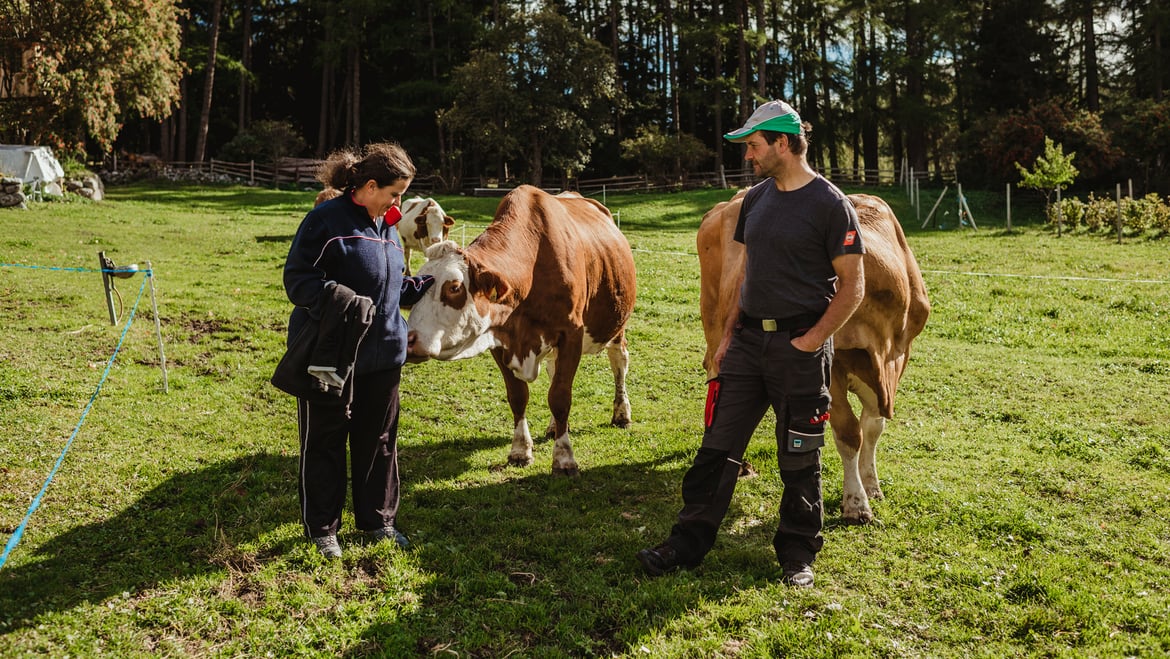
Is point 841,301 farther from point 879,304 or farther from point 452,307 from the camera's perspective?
point 452,307

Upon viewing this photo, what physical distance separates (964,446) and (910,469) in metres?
0.92

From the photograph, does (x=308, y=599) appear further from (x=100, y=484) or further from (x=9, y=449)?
(x=9, y=449)

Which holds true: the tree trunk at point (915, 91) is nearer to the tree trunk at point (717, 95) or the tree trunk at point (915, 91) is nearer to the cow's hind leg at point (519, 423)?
the tree trunk at point (717, 95)

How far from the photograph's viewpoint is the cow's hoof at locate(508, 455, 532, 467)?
6.25 metres

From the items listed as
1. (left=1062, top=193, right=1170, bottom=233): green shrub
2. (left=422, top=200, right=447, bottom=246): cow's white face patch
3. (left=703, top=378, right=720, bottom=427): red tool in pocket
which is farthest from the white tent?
(left=1062, top=193, right=1170, bottom=233): green shrub

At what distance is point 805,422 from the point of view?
406cm

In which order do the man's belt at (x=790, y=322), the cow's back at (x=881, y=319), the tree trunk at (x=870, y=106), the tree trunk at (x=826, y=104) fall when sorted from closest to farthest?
1. the man's belt at (x=790, y=322)
2. the cow's back at (x=881, y=319)
3. the tree trunk at (x=870, y=106)
4. the tree trunk at (x=826, y=104)

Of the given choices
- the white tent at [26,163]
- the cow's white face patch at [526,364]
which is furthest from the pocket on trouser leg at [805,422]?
the white tent at [26,163]

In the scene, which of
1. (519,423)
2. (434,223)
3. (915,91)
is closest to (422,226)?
(434,223)

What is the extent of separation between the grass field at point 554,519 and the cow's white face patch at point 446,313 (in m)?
1.11

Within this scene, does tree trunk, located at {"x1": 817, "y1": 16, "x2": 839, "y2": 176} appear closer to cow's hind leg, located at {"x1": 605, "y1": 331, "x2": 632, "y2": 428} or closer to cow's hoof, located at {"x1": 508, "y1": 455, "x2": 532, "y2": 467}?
cow's hind leg, located at {"x1": 605, "y1": 331, "x2": 632, "y2": 428}

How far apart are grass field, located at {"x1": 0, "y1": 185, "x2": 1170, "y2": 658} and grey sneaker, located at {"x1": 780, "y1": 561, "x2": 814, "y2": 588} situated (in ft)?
0.28

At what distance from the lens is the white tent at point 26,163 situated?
23781 mm

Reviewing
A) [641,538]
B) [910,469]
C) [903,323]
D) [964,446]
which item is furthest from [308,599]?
[964,446]
